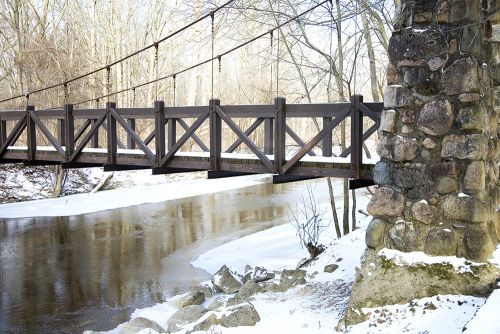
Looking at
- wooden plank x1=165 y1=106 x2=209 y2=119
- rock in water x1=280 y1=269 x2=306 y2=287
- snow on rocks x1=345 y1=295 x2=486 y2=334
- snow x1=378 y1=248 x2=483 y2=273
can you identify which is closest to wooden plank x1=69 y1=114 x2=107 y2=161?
wooden plank x1=165 y1=106 x2=209 y2=119

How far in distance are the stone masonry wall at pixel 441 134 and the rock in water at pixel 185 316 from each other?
103 inches

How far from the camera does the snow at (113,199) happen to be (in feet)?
49.6

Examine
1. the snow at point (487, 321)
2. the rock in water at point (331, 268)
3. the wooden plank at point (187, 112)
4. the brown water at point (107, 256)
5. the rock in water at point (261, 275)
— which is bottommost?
the brown water at point (107, 256)

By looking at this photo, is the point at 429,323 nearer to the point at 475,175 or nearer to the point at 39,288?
the point at 475,175

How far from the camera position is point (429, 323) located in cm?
379

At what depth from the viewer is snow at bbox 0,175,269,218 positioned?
15.1m

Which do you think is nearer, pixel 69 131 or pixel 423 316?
pixel 423 316

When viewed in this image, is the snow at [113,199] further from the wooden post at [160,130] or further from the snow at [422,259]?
the snow at [422,259]

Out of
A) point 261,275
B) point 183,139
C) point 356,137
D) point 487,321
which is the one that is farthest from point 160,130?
point 487,321

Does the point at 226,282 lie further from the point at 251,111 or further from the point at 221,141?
the point at 251,111

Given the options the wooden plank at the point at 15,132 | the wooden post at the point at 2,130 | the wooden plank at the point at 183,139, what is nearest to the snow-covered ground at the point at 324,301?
the wooden plank at the point at 183,139

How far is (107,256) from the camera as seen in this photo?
33.1 ft

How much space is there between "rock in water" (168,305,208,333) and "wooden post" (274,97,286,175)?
185 cm

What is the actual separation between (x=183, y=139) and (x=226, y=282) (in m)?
2.15
